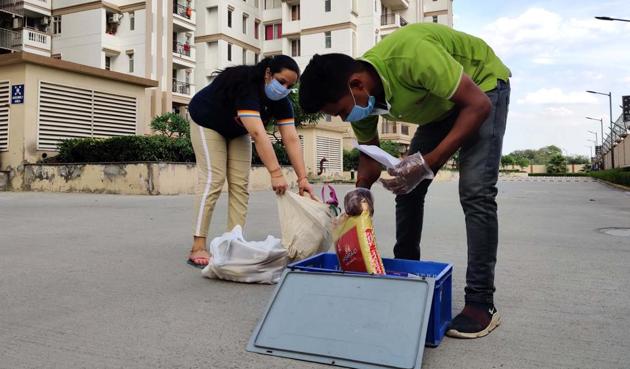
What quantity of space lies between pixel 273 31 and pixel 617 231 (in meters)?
34.6

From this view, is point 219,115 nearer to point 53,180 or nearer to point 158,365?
point 158,365

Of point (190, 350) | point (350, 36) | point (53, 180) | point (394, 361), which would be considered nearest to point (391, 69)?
point (394, 361)

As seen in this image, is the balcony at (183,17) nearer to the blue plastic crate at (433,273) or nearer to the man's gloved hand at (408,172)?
the blue plastic crate at (433,273)

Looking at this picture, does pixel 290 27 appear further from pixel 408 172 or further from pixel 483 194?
pixel 408 172

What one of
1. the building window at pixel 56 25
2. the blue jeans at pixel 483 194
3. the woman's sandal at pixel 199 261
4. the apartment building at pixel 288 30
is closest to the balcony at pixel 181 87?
the apartment building at pixel 288 30

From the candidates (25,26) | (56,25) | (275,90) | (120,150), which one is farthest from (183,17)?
(275,90)

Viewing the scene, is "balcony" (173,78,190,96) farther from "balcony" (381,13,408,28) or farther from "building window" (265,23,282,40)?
"balcony" (381,13,408,28)

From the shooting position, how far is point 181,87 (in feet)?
104

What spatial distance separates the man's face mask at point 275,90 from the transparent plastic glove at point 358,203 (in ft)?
3.87

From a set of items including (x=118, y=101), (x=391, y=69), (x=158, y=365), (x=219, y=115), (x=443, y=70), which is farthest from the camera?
(x=118, y=101)

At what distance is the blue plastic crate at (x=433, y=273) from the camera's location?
1.98 metres

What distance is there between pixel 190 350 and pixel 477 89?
153cm

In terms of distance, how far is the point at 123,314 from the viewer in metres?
2.43

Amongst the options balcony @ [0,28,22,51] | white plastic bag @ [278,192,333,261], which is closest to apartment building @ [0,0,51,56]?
balcony @ [0,28,22,51]
